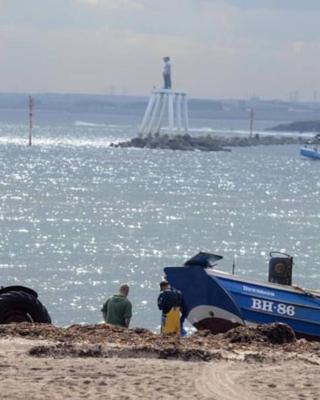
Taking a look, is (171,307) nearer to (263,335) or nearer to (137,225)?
(263,335)

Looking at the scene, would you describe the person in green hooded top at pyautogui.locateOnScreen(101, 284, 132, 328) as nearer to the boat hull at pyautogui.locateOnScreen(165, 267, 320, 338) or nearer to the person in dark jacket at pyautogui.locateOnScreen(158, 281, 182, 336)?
the person in dark jacket at pyautogui.locateOnScreen(158, 281, 182, 336)

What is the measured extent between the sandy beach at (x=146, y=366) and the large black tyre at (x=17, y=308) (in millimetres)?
727

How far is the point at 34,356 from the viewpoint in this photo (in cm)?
972

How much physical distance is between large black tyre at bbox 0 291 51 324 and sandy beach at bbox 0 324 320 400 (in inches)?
28.6

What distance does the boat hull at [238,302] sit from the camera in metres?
14.0

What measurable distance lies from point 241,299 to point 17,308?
352cm

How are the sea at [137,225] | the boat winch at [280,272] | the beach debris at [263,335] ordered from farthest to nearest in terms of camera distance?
Answer: the sea at [137,225]
the boat winch at [280,272]
the beach debris at [263,335]

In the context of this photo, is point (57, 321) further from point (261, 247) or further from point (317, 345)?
point (261, 247)

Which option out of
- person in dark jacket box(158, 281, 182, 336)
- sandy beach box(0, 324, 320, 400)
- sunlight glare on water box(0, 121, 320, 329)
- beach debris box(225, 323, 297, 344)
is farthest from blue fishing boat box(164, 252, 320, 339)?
sunlight glare on water box(0, 121, 320, 329)

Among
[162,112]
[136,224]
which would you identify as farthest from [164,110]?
[136,224]

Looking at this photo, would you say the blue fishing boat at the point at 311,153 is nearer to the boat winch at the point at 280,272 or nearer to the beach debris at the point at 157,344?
the boat winch at the point at 280,272

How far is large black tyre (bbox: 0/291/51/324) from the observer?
37.8 feet

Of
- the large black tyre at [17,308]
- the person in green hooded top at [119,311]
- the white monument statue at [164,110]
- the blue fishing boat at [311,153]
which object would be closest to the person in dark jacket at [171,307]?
the person in green hooded top at [119,311]

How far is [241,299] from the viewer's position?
47.2 feet
